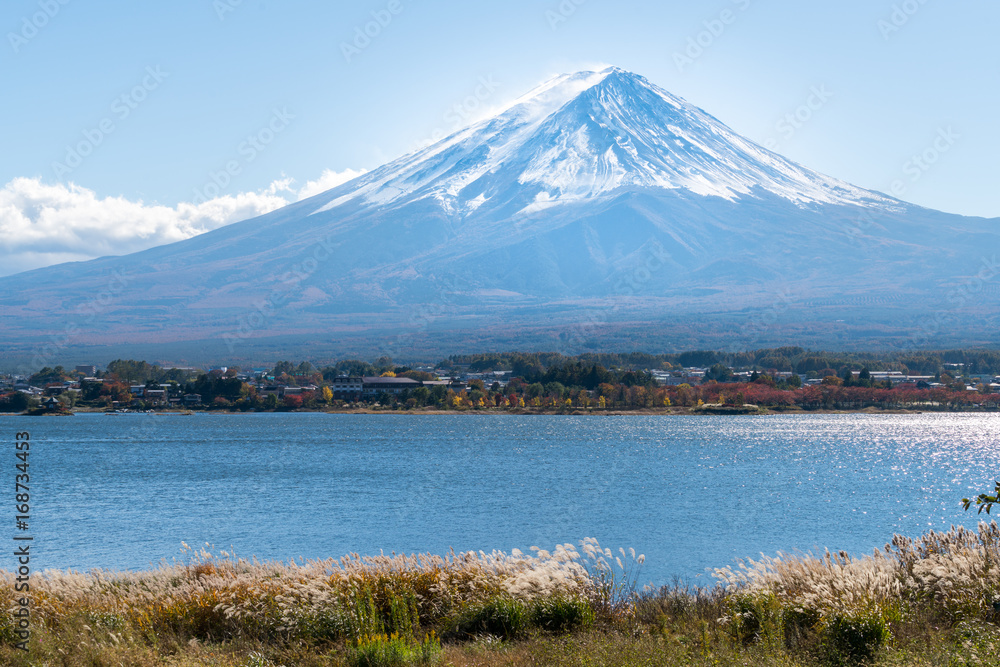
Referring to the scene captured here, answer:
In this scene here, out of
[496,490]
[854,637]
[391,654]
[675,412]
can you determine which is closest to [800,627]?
[854,637]

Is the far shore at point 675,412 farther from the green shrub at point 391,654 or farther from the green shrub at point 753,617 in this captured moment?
the green shrub at point 391,654

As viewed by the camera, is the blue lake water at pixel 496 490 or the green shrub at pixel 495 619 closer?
the green shrub at pixel 495 619

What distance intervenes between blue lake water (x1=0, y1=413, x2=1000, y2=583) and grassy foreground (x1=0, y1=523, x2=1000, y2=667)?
20.9ft

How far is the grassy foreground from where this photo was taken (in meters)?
8.31

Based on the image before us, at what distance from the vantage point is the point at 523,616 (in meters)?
9.63

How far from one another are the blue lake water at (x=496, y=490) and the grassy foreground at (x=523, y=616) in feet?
20.9

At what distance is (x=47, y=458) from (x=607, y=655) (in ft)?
151

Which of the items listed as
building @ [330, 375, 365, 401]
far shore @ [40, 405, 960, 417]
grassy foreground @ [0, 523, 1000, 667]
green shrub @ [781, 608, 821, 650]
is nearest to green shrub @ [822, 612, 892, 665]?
grassy foreground @ [0, 523, 1000, 667]

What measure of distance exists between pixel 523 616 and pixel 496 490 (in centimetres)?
2387

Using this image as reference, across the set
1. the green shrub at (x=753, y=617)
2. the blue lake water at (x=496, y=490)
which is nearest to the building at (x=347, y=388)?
the blue lake water at (x=496, y=490)

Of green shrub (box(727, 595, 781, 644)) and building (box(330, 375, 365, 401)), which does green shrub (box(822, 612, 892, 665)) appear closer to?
green shrub (box(727, 595, 781, 644))

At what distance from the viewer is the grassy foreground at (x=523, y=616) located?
8312 mm

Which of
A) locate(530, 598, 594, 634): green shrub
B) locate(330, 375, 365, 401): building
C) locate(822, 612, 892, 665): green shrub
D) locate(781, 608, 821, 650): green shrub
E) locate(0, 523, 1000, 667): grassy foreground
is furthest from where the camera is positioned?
locate(330, 375, 365, 401): building

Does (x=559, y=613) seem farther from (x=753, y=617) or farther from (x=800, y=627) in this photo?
(x=800, y=627)
